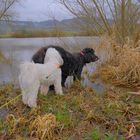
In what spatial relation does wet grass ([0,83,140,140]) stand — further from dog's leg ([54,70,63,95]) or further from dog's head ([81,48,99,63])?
dog's head ([81,48,99,63])

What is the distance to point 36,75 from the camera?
210 inches

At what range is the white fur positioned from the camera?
5277 millimetres

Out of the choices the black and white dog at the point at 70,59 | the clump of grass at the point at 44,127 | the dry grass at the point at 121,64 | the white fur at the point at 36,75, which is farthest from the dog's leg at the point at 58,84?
the dry grass at the point at 121,64

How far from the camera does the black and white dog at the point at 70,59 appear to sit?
19.7 feet

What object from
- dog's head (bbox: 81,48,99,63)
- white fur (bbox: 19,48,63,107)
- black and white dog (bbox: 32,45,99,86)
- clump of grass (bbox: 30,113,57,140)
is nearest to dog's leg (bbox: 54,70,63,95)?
white fur (bbox: 19,48,63,107)

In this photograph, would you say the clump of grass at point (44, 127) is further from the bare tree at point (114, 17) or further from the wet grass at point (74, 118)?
the bare tree at point (114, 17)

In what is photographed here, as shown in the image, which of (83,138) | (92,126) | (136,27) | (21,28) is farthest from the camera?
(21,28)

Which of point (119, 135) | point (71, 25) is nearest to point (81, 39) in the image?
point (71, 25)

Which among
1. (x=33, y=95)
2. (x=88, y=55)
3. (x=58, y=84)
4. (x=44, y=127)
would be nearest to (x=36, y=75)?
(x=33, y=95)

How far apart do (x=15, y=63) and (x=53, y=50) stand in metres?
4.08

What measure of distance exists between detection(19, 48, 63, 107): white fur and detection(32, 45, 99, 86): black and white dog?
7.6 inches

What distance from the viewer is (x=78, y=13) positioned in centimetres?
1007

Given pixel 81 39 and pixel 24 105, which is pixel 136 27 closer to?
pixel 81 39

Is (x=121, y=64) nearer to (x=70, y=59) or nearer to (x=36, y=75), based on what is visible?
(x=70, y=59)
